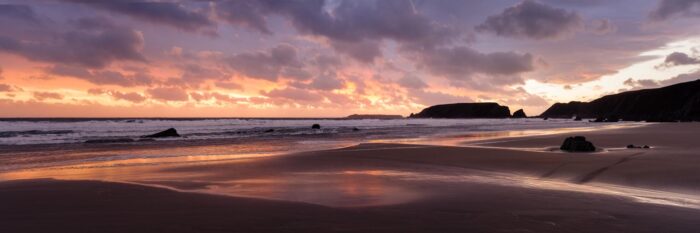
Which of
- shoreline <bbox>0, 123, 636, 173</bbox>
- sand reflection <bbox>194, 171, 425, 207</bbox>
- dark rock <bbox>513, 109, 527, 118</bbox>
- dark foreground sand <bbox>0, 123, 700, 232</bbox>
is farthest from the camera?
dark rock <bbox>513, 109, 527, 118</bbox>

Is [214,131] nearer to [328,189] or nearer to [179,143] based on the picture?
[179,143]

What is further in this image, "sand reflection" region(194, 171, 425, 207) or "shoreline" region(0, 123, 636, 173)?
"shoreline" region(0, 123, 636, 173)

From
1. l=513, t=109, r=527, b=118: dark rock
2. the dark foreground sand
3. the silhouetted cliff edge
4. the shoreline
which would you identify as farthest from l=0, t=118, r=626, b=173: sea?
l=513, t=109, r=527, b=118: dark rock

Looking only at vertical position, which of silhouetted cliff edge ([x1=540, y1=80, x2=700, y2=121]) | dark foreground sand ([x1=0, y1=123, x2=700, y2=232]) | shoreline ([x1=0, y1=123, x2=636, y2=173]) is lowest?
dark foreground sand ([x1=0, y1=123, x2=700, y2=232])

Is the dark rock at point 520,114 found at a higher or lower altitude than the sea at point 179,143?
higher

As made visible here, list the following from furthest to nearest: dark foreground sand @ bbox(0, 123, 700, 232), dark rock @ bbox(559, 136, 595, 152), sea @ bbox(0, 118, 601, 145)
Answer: sea @ bbox(0, 118, 601, 145) < dark rock @ bbox(559, 136, 595, 152) < dark foreground sand @ bbox(0, 123, 700, 232)

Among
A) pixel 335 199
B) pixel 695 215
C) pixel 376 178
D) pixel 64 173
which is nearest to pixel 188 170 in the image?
pixel 64 173

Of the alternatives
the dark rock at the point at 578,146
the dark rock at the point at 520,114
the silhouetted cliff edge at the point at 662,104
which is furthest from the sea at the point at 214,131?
the dark rock at the point at 520,114

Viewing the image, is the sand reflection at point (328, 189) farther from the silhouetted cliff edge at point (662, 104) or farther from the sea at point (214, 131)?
the silhouetted cliff edge at point (662, 104)

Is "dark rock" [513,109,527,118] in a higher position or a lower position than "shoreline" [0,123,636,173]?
higher

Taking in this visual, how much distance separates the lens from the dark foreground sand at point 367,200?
5.15 m

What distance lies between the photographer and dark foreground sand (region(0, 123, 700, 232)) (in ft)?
16.9

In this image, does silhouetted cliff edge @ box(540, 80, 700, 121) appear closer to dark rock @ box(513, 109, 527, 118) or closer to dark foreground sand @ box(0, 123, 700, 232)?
dark rock @ box(513, 109, 527, 118)

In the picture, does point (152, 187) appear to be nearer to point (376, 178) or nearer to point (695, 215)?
point (376, 178)
